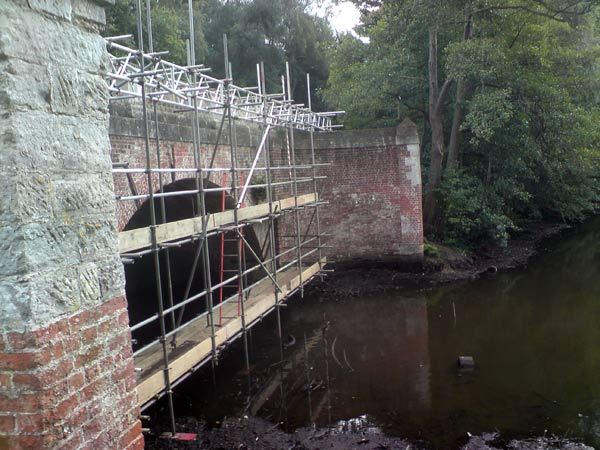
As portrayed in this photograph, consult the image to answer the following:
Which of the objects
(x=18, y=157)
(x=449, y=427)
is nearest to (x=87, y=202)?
(x=18, y=157)

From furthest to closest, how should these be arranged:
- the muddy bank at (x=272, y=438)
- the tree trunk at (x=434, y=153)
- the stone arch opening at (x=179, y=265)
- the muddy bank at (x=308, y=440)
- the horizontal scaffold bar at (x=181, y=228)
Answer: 1. the tree trunk at (x=434, y=153)
2. the stone arch opening at (x=179, y=265)
3. the muddy bank at (x=272, y=438)
4. the muddy bank at (x=308, y=440)
5. the horizontal scaffold bar at (x=181, y=228)

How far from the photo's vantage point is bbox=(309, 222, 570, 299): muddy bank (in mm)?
13203

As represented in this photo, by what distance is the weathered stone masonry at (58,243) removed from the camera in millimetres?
2029

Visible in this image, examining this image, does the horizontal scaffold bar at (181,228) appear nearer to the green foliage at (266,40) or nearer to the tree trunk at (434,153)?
→ the tree trunk at (434,153)

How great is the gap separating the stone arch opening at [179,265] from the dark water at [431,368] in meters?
1.62

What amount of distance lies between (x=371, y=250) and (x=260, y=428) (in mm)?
7915

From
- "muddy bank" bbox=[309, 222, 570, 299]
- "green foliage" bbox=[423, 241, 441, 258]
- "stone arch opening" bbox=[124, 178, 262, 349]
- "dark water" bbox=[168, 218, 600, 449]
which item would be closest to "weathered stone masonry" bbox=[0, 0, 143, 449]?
"dark water" bbox=[168, 218, 600, 449]

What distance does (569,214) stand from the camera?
20.2 meters

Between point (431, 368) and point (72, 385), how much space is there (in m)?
6.90

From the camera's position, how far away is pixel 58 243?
2186mm

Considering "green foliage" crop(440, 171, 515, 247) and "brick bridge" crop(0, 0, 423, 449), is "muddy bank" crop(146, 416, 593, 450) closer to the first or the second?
"brick bridge" crop(0, 0, 423, 449)

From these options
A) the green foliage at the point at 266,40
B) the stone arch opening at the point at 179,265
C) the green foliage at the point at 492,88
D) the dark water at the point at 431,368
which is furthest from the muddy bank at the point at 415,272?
the green foliage at the point at 266,40

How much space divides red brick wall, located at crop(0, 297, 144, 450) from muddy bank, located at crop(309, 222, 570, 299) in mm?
10323

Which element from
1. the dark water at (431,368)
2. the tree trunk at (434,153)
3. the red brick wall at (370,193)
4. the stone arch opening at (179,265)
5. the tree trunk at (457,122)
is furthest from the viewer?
the tree trunk at (434,153)
